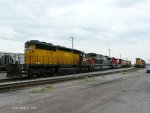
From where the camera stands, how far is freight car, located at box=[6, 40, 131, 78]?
2977 centimetres

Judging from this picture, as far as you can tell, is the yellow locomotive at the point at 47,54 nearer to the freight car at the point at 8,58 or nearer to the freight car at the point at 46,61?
the freight car at the point at 46,61

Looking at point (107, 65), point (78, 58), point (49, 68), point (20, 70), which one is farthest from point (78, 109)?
point (107, 65)

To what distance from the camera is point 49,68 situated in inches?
1332

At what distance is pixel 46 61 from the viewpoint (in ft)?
109

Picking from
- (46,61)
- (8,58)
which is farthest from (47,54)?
(8,58)

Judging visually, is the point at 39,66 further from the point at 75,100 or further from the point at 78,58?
the point at 75,100

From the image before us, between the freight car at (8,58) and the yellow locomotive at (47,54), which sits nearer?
the yellow locomotive at (47,54)

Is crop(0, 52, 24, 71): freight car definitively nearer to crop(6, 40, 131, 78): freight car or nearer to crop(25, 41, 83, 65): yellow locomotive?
crop(6, 40, 131, 78): freight car

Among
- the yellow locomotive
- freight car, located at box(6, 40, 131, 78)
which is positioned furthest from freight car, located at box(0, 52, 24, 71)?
the yellow locomotive

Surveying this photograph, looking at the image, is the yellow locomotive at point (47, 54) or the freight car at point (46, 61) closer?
the freight car at point (46, 61)

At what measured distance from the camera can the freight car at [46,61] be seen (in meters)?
29.8

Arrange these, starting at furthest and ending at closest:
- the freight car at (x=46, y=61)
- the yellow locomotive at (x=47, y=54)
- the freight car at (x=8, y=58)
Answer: the freight car at (x=8, y=58), the yellow locomotive at (x=47, y=54), the freight car at (x=46, y=61)

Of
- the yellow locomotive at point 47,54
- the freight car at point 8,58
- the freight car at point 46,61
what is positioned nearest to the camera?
the freight car at point 46,61

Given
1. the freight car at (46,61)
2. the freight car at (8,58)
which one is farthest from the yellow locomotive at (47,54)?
the freight car at (8,58)
